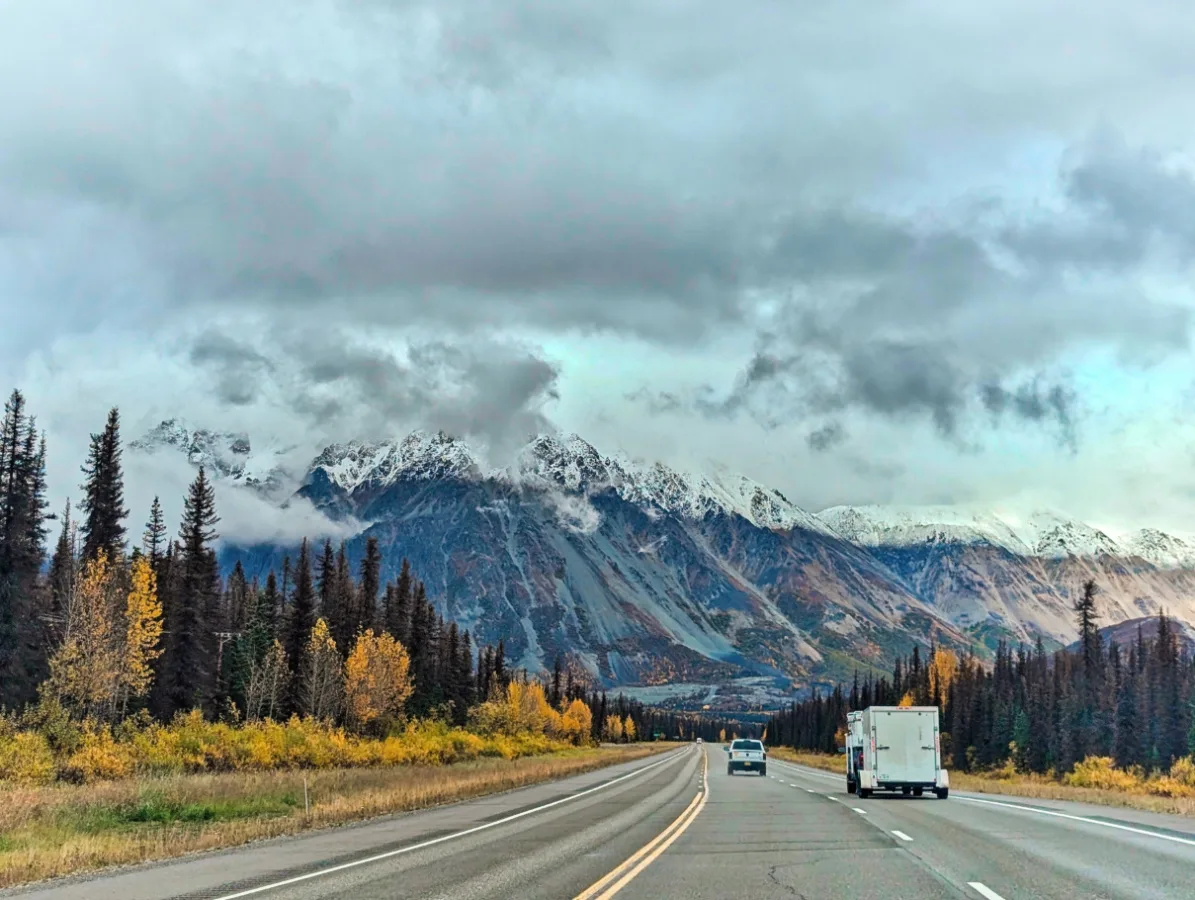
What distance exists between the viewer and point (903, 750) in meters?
37.8

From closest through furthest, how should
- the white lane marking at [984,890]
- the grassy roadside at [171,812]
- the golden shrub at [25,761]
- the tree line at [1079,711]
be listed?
the white lane marking at [984,890], the grassy roadside at [171,812], the golden shrub at [25,761], the tree line at [1079,711]

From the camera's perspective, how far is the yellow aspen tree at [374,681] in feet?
260

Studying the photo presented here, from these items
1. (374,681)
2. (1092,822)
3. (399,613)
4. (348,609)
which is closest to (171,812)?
(1092,822)

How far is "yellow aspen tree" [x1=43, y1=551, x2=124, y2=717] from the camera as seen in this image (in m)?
50.5

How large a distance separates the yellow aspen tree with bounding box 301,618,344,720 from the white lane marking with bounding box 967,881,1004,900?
6491 cm

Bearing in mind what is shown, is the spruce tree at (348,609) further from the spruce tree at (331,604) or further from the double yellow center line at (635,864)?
the double yellow center line at (635,864)

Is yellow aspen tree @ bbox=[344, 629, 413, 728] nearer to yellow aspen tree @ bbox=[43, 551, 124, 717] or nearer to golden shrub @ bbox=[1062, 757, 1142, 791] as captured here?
yellow aspen tree @ bbox=[43, 551, 124, 717]

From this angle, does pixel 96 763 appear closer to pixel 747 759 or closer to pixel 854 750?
pixel 854 750

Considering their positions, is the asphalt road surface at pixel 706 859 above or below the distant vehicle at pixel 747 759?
above

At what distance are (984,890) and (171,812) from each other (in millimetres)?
23857

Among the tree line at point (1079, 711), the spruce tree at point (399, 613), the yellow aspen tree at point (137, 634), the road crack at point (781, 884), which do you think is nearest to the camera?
the road crack at point (781, 884)

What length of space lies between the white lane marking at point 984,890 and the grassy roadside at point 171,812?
14.6 m

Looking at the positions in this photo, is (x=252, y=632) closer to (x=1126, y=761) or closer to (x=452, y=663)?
(x=452, y=663)

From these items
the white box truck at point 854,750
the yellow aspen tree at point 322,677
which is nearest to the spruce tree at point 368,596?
the yellow aspen tree at point 322,677
